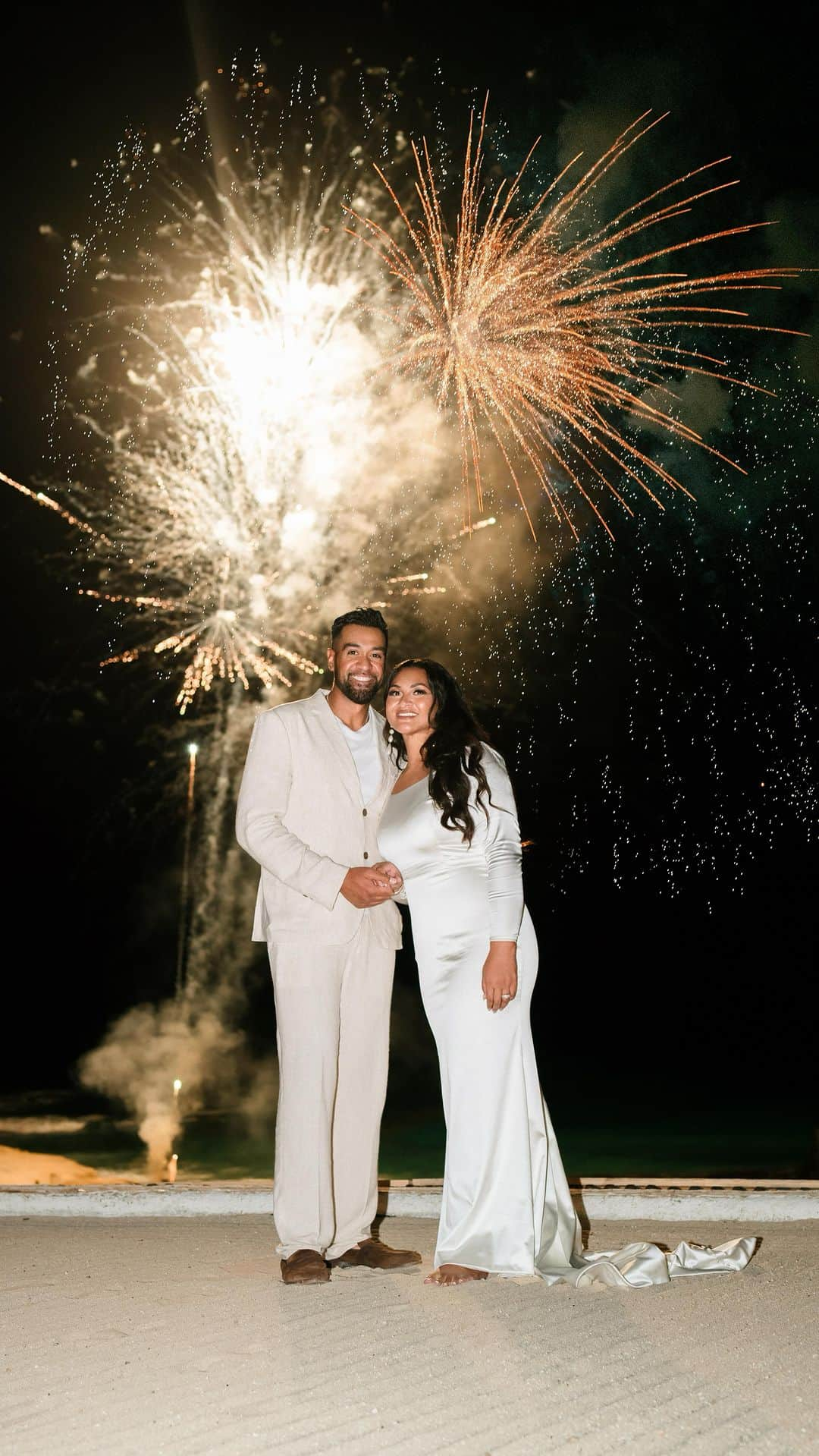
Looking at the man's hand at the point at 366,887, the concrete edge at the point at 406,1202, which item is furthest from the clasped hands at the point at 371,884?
the concrete edge at the point at 406,1202

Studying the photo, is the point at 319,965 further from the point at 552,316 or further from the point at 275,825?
the point at 552,316

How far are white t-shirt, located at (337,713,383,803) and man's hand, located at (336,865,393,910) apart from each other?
412 millimetres

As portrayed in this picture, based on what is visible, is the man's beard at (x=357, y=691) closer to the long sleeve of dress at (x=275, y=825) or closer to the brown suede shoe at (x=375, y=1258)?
the long sleeve of dress at (x=275, y=825)

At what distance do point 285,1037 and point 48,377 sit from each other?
24.1 m

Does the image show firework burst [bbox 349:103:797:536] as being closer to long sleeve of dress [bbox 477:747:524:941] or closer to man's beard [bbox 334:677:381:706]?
man's beard [bbox 334:677:381:706]

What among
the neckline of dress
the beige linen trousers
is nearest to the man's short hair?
the beige linen trousers

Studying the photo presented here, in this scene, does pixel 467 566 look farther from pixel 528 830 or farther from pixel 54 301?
pixel 528 830

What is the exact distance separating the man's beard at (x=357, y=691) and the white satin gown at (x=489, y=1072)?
38 centimetres

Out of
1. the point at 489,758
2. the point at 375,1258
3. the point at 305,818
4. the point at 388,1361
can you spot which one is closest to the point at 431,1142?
the point at 375,1258

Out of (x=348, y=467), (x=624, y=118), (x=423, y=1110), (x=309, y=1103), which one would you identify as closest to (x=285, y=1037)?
(x=309, y=1103)

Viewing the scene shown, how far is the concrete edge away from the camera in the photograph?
16.7 ft

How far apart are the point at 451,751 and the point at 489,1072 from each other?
3.23 feet

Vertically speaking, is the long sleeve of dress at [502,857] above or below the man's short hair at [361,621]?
below

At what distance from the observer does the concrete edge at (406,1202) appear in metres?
5.09
